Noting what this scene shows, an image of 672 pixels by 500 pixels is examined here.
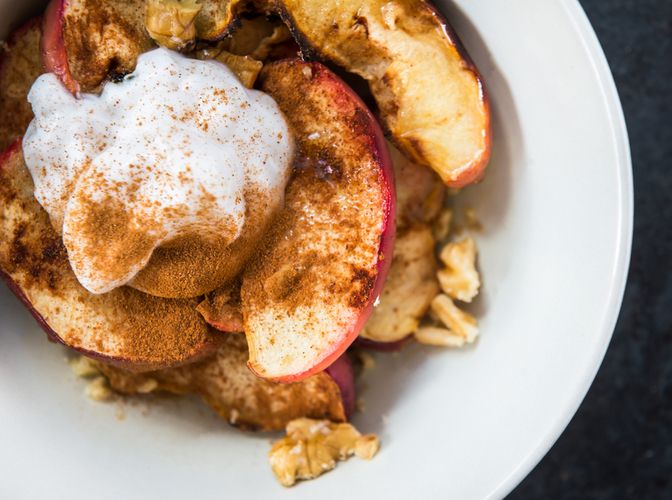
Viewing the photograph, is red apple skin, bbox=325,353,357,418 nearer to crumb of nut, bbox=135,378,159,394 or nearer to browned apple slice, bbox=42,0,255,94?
crumb of nut, bbox=135,378,159,394

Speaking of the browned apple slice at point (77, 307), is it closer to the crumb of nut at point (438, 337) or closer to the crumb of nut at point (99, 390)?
the crumb of nut at point (99, 390)

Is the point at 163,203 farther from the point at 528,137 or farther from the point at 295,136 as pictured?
the point at 528,137

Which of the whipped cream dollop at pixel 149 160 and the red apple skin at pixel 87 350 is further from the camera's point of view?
the red apple skin at pixel 87 350

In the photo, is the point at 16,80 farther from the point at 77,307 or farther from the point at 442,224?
the point at 442,224

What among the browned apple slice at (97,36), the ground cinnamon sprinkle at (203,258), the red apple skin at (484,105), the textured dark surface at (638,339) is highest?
the browned apple slice at (97,36)

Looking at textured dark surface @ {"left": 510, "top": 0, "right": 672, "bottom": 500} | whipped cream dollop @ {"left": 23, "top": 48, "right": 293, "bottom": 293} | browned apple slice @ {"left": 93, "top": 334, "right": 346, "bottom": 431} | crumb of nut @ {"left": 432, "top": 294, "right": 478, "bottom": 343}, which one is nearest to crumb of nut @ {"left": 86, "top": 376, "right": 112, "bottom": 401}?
browned apple slice @ {"left": 93, "top": 334, "right": 346, "bottom": 431}

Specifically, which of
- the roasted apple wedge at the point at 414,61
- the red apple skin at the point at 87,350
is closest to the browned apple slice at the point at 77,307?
the red apple skin at the point at 87,350

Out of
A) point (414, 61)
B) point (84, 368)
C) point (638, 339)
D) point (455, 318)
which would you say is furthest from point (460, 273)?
point (84, 368)

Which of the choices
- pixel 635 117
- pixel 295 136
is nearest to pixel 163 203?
pixel 295 136
